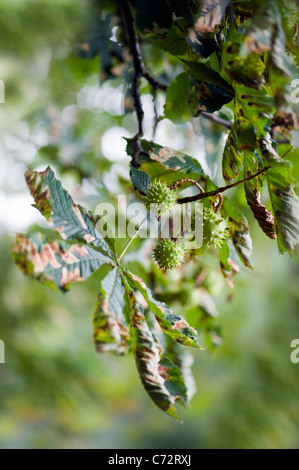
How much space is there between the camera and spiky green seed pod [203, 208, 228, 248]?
2.33ft

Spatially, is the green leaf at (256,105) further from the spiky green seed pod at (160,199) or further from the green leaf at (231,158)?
the spiky green seed pod at (160,199)

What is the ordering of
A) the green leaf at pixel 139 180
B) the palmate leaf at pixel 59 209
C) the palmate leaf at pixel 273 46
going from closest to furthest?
the palmate leaf at pixel 273 46 → the palmate leaf at pixel 59 209 → the green leaf at pixel 139 180

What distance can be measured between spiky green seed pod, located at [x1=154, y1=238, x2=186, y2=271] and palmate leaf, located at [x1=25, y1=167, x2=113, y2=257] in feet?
0.54

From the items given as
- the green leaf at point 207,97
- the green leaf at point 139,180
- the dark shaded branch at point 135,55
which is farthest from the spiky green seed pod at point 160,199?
the dark shaded branch at point 135,55

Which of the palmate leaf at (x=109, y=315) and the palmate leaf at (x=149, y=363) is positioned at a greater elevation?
the palmate leaf at (x=109, y=315)

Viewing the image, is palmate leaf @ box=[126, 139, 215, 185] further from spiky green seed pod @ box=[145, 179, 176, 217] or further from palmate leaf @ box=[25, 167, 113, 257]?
palmate leaf @ box=[25, 167, 113, 257]

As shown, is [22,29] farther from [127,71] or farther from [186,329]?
[186,329]

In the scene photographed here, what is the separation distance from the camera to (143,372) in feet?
1.81

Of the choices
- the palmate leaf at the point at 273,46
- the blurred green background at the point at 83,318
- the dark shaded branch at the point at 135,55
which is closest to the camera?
the palmate leaf at the point at 273,46

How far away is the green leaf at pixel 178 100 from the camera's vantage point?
0.76 m

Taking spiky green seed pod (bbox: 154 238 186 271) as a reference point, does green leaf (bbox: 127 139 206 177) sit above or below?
above

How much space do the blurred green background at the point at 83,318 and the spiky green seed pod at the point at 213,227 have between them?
0.73 ft

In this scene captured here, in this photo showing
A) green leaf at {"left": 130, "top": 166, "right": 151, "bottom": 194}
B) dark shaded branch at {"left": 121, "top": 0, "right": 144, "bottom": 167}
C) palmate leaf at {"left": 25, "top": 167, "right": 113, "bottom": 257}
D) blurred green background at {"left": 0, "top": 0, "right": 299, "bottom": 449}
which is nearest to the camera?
palmate leaf at {"left": 25, "top": 167, "right": 113, "bottom": 257}

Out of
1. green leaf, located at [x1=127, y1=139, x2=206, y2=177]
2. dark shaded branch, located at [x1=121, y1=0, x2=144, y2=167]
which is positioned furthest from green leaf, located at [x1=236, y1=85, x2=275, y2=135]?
dark shaded branch, located at [x1=121, y1=0, x2=144, y2=167]
